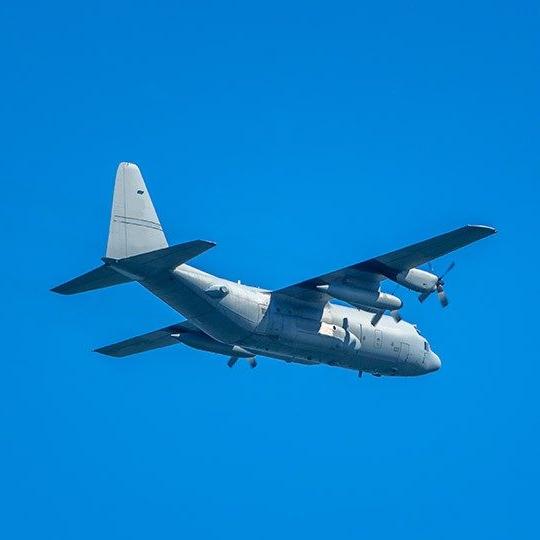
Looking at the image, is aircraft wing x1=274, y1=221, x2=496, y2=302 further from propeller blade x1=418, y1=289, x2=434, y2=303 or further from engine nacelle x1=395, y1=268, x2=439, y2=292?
propeller blade x1=418, y1=289, x2=434, y2=303

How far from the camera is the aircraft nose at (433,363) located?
49.1 m

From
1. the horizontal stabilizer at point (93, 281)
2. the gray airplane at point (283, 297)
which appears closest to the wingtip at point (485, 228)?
the gray airplane at point (283, 297)

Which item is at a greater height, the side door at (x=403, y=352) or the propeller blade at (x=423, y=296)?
the propeller blade at (x=423, y=296)

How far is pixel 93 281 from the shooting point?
42.6 metres

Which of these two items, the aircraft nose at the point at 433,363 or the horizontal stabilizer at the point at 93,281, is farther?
the aircraft nose at the point at 433,363

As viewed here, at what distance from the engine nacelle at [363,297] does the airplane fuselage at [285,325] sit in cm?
149

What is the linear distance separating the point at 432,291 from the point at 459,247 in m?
2.15

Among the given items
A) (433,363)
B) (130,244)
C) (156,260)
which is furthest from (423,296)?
(130,244)

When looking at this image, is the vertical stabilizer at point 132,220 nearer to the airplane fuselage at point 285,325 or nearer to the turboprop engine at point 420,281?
the airplane fuselage at point 285,325

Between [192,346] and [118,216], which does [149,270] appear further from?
[192,346]

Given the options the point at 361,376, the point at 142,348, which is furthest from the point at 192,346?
the point at 361,376

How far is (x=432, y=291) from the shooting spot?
4459 centimetres

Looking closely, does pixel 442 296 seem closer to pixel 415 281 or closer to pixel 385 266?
pixel 415 281

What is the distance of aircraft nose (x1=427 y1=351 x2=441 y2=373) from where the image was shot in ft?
161
